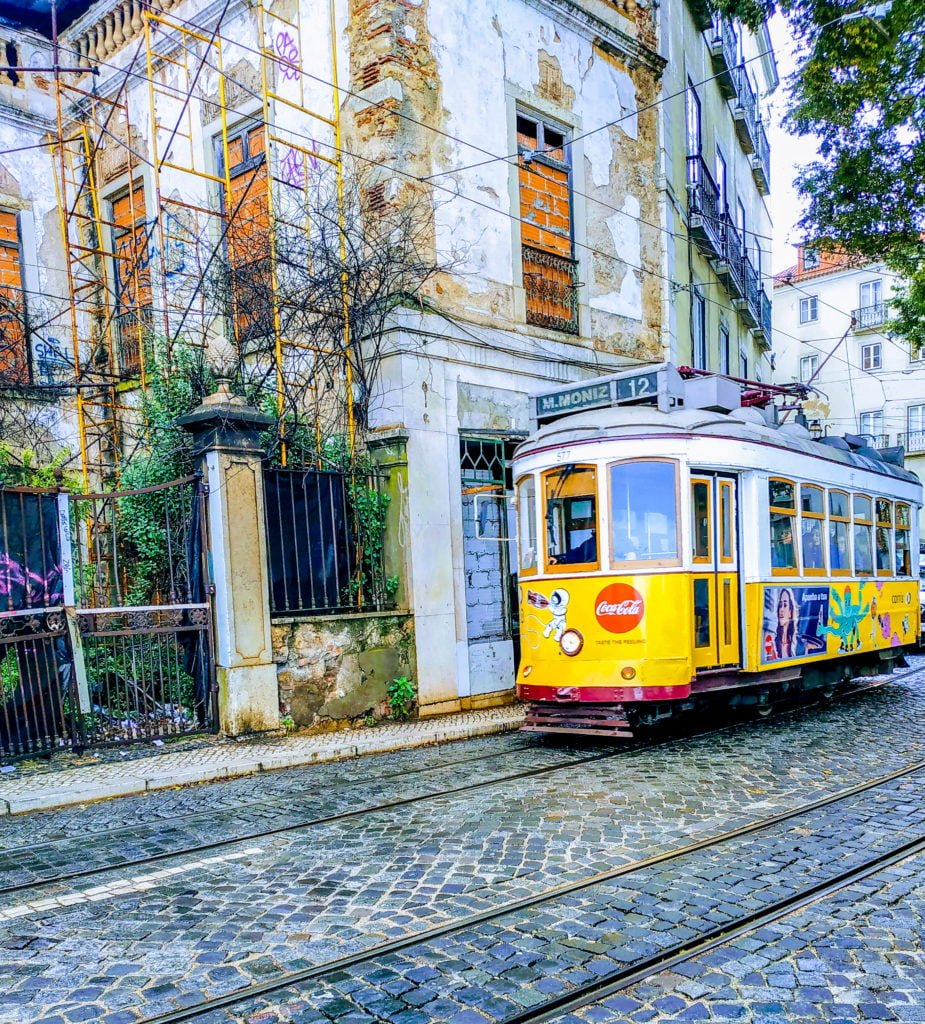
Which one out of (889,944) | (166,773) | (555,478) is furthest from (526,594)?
(889,944)

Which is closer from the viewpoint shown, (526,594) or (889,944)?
(889,944)

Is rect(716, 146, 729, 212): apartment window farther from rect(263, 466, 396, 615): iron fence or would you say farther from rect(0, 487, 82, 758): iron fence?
rect(0, 487, 82, 758): iron fence

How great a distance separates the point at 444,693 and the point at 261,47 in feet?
27.7

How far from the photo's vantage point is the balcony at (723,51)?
19.2 m

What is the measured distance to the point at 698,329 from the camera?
17.4 meters

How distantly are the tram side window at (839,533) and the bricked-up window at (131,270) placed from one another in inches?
407

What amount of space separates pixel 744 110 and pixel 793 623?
669 inches

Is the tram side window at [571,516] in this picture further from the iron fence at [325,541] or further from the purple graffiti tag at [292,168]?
the purple graffiti tag at [292,168]

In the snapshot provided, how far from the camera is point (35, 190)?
1534 cm

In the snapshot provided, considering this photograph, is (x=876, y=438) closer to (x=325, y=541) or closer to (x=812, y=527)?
(x=812, y=527)

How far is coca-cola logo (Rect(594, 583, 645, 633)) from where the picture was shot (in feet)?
27.5

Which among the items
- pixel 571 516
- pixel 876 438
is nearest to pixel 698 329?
pixel 876 438

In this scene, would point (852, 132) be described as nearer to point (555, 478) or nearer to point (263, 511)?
point (555, 478)

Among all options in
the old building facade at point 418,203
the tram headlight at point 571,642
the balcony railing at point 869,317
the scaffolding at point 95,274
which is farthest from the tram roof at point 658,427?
the balcony railing at point 869,317
